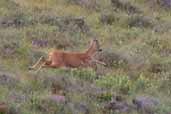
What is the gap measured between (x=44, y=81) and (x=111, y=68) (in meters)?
3.64

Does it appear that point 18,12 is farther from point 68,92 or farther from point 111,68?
point 68,92

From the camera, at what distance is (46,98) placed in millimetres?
13125

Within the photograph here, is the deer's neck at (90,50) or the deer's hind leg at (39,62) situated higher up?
the deer's neck at (90,50)

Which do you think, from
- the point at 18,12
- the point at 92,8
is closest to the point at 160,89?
the point at 18,12

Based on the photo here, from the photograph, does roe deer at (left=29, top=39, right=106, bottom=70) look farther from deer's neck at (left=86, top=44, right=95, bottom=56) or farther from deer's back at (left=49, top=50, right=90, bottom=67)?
deer's neck at (left=86, top=44, right=95, bottom=56)

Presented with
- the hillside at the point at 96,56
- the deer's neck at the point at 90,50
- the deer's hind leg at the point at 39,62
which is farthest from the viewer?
the deer's neck at the point at 90,50

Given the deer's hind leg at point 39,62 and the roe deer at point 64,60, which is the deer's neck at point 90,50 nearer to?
the roe deer at point 64,60

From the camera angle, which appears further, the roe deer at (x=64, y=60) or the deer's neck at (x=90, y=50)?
the deer's neck at (x=90, y=50)

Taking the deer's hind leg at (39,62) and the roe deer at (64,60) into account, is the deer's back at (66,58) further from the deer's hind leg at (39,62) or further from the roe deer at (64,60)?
the deer's hind leg at (39,62)

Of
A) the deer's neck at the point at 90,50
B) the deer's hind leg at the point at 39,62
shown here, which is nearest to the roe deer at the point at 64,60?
the deer's hind leg at the point at 39,62

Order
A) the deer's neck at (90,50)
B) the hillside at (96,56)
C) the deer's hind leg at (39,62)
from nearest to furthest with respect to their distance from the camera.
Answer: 1. the hillside at (96,56)
2. the deer's hind leg at (39,62)
3. the deer's neck at (90,50)

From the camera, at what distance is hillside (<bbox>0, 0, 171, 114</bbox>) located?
45.1ft

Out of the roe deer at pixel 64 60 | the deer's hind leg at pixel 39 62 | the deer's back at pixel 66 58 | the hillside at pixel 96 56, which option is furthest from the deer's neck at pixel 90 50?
the deer's hind leg at pixel 39 62

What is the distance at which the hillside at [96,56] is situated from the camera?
542 inches
